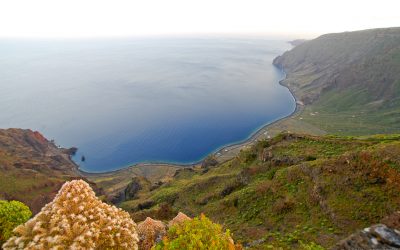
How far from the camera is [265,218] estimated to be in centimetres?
4712

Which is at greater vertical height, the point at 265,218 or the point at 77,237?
the point at 77,237

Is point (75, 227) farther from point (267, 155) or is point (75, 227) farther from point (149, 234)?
point (267, 155)

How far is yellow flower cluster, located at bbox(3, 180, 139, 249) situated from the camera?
21359 mm

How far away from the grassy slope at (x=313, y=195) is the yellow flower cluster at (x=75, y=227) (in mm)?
19872

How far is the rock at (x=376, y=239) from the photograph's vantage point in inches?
698

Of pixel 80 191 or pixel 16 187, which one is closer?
pixel 80 191

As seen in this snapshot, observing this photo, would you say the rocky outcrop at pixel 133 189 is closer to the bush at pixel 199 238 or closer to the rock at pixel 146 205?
the rock at pixel 146 205

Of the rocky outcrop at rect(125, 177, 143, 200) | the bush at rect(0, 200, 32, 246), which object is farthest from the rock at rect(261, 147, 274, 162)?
the rocky outcrop at rect(125, 177, 143, 200)

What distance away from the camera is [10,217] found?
128ft

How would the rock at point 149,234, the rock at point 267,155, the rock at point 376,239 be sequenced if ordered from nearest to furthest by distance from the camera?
the rock at point 376,239
the rock at point 149,234
the rock at point 267,155

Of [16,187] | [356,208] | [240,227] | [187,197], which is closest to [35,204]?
[16,187]

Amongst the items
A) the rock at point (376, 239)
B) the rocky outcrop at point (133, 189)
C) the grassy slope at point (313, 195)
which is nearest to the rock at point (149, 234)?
the grassy slope at point (313, 195)

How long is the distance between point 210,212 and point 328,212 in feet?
84.7

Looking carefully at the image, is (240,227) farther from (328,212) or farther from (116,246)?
(116,246)
